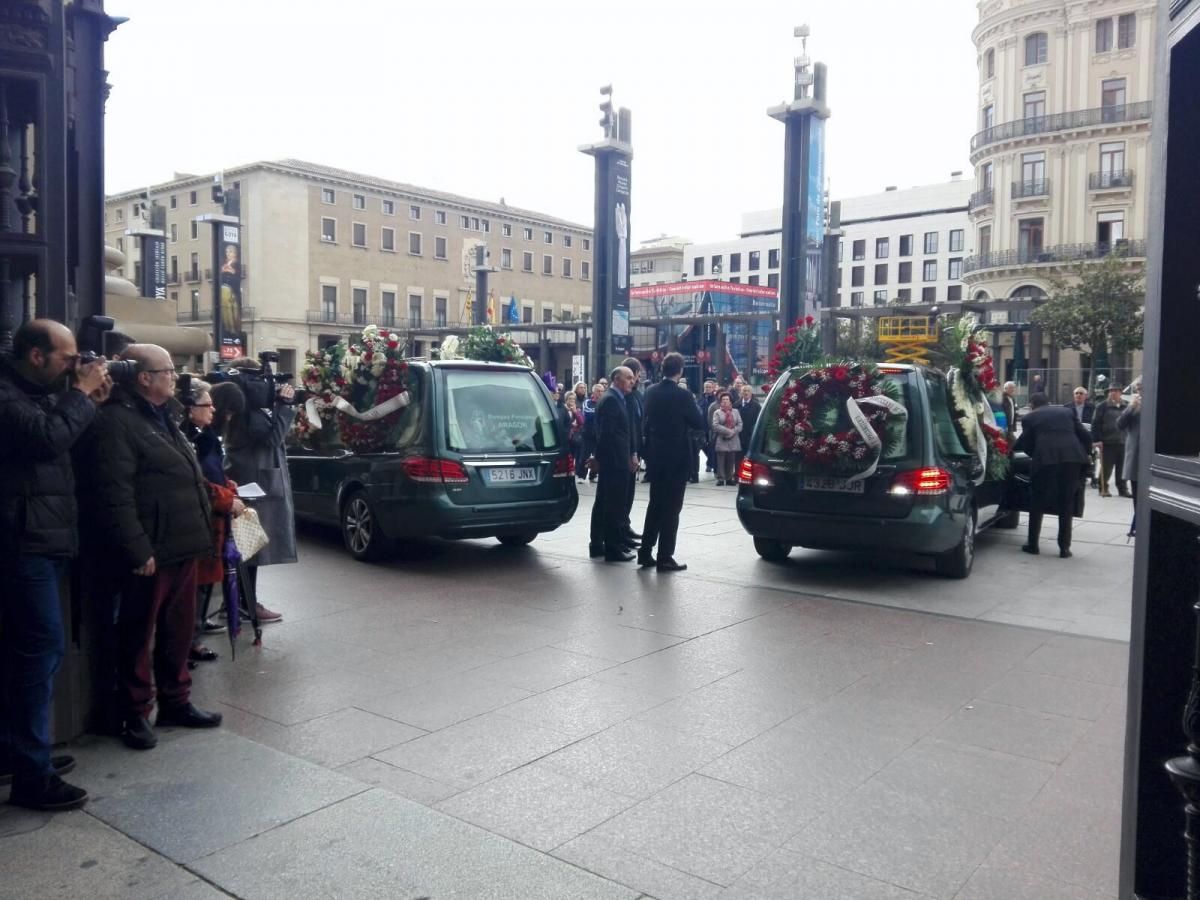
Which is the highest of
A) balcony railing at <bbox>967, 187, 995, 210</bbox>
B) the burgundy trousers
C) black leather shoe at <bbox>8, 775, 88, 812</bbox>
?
balcony railing at <bbox>967, 187, 995, 210</bbox>

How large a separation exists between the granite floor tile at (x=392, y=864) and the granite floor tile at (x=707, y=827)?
1.03 ft

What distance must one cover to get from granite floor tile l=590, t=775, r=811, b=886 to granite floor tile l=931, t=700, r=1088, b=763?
4.28 ft

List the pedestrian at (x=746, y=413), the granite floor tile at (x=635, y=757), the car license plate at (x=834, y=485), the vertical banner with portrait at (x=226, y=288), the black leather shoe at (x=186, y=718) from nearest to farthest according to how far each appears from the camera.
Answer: the granite floor tile at (x=635, y=757)
the black leather shoe at (x=186, y=718)
the car license plate at (x=834, y=485)
the pedestrian at (x=746, y=413)
the vertical banner with portrait at (x=226, y=288)

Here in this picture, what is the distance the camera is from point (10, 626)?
13.0 feet

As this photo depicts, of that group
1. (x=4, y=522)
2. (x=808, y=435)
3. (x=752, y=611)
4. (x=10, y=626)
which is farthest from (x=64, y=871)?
(x=808, y=435)

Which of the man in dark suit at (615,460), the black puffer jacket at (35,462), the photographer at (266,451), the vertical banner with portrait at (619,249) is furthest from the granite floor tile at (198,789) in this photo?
the vertical banner with portrait at (619,249)

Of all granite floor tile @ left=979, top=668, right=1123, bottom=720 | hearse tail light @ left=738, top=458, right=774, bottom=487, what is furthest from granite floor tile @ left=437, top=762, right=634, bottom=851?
hearse tail light @ left=738, top=458, right=774, bottom=487

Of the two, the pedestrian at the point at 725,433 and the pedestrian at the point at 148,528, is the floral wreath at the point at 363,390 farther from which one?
the pedestrian at the point at 725,433

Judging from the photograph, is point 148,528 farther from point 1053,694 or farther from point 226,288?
point 226,288

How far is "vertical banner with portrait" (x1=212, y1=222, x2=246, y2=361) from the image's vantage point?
92.2 ft

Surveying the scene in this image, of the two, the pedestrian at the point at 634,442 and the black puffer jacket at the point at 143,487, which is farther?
the pedestrian at the point at 634,442

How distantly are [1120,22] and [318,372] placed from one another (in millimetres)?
56570

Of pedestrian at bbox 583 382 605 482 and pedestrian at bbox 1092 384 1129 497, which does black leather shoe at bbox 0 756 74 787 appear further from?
pedestrian at bbox 1092 384 1129 497

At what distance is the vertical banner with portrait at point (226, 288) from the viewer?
92.2ft
